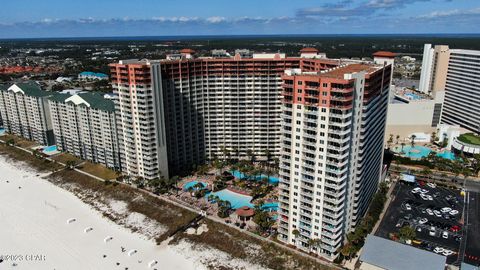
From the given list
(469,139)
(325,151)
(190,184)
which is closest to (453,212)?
(325,151)

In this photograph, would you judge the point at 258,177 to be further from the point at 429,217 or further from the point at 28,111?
the point at 28,111

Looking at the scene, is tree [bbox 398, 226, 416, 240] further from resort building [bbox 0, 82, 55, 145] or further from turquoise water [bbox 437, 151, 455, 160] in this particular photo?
resort building [bbox 0, 82, 55, 145]

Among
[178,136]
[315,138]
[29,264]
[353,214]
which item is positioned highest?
[315,138]

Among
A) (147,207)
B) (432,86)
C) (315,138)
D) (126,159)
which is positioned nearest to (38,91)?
(126,159)

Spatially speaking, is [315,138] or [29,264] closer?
[315,138]

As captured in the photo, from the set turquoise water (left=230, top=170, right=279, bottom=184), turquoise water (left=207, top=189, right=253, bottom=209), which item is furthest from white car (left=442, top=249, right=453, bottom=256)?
turquoise water (left=230, top=170, right=279, bottom=184)

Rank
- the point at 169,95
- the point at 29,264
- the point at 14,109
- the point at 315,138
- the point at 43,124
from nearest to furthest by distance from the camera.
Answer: the point at 315,138 → the point at 29,264 → the point at 169,95 → the point at 43,124 → the point at 14,109

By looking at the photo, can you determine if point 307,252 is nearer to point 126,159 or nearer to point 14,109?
point 126,159

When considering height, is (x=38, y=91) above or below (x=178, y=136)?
above
